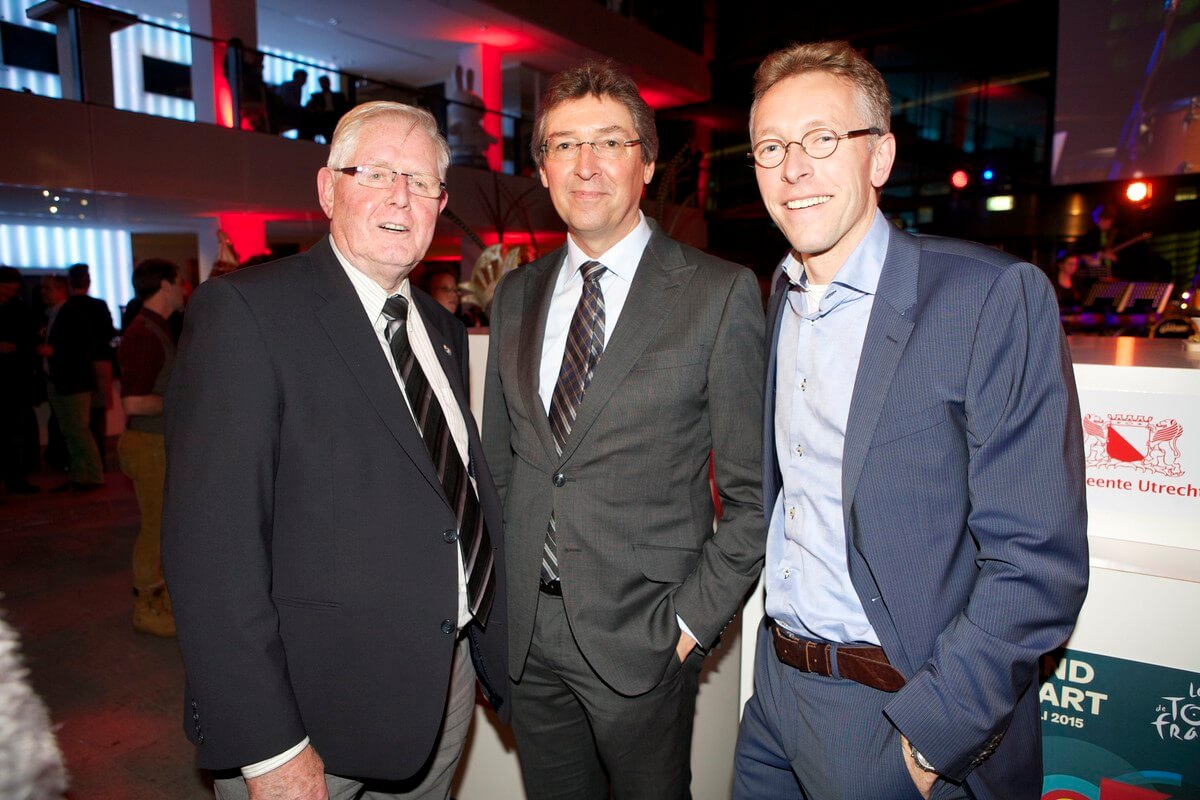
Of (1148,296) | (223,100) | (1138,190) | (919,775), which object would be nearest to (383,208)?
(919,775)

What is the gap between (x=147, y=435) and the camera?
378cm

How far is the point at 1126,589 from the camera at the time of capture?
4.71 feet

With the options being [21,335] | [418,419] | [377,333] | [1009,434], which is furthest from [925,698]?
[21,335]

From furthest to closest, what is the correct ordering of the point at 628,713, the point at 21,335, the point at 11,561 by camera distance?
the point at 21,335 < the point at 11,561 < the point at 628,713

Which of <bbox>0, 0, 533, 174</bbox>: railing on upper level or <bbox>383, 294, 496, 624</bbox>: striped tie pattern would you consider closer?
<bbox>383, 294, 496, 624</bbox>: striped tie pattern

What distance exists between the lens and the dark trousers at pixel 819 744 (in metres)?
1.25

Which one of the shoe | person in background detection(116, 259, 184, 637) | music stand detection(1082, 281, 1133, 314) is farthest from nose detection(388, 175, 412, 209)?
music stand detection(1082, 281, 1133, 314)

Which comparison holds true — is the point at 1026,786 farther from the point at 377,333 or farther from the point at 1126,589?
the point at 377,333

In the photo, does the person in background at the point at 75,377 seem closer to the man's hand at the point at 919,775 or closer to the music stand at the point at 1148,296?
the man's hand at the point at 919,775

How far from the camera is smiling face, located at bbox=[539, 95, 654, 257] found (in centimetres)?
165

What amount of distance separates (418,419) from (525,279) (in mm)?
580

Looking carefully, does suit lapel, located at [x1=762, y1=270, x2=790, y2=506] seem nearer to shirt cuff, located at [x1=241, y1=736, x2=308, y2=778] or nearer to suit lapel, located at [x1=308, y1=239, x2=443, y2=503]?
suit lapel, located at [x1=308, y1=239, x2=443, y2=503]

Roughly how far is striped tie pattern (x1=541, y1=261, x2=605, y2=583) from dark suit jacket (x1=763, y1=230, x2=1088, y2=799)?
607 mm

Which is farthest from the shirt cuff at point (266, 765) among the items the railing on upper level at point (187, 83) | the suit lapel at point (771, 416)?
the railing on upper level at point (187, 83)
